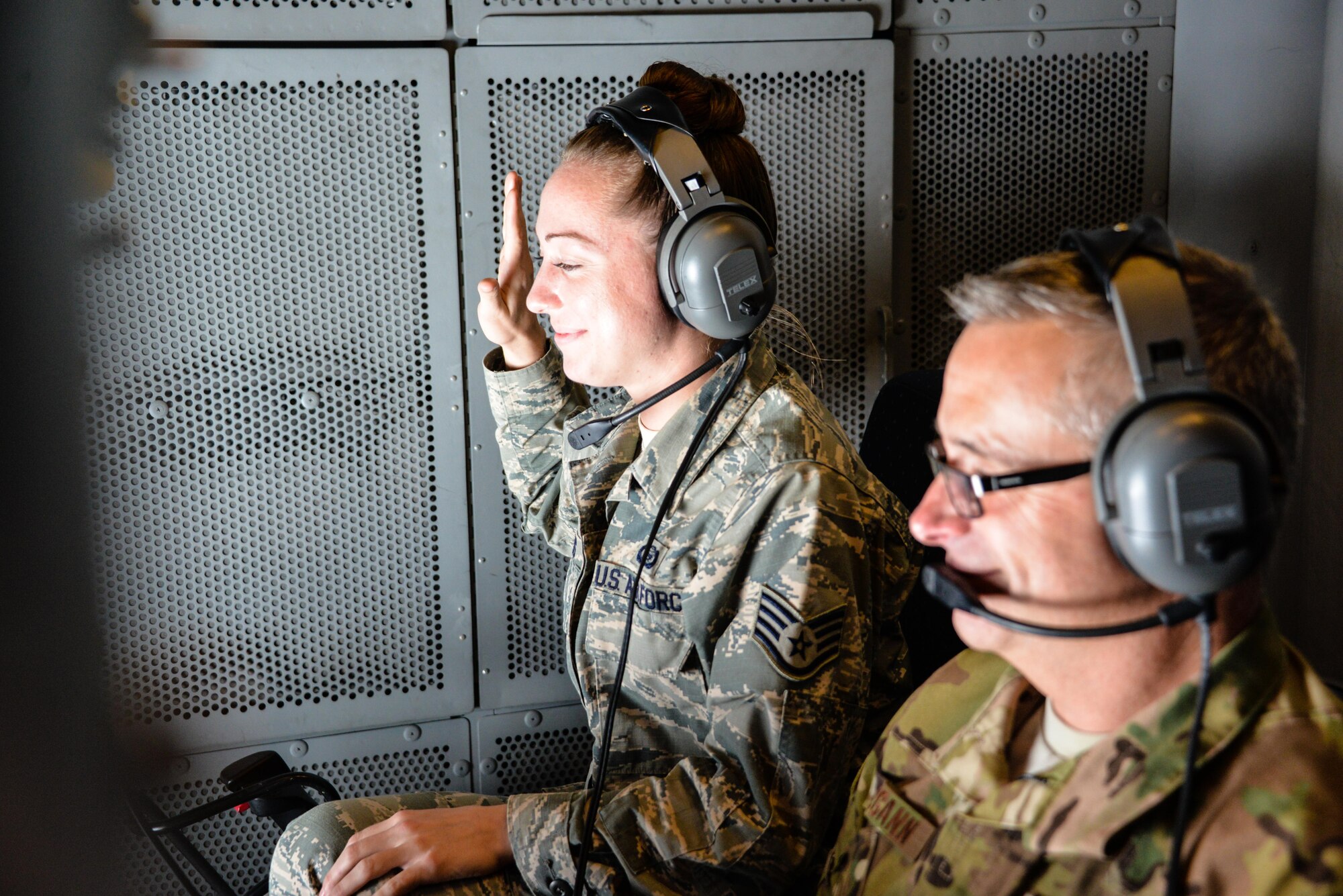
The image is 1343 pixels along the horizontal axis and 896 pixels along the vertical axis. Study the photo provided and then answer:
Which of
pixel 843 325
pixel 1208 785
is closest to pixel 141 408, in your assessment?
pixel 843 325

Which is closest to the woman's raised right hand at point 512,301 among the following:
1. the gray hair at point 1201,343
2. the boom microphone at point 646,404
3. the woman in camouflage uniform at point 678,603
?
the woman in camouflage uniform at point 678,603

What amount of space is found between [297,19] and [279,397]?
1.91 ft

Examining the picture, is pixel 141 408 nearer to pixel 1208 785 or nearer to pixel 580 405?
pixel 580 405

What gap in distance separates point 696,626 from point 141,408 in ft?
3.16

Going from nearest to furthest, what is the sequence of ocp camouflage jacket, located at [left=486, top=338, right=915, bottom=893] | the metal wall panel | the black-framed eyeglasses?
the black-framed eyeglasses
ocp camouflage jacket, located at [left=486, top=338, right=915, bottom=893]
the metal wall panel

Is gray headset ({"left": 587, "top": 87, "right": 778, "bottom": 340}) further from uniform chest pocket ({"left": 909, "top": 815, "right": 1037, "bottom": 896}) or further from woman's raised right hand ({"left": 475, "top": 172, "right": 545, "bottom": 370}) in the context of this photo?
uniform chest pocket ({"left": 909, "top": 815, "right": 1037, "bottom": 896})

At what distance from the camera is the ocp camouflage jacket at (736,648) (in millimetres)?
1112

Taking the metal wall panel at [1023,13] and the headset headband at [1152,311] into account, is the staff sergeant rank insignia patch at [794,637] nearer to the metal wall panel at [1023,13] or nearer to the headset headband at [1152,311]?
the headset headband at [1152,311]

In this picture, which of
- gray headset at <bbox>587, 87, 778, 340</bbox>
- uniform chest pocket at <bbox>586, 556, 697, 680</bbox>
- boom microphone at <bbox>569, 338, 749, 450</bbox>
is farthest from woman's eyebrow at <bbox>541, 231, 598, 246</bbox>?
uniform chest pocket at <bbox>586, 556, 697, 680</bbox>

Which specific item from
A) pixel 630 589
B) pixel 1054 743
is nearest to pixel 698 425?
pixel 630 589

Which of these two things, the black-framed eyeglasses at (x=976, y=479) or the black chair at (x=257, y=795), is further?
the black chair at (x=257, y=795)

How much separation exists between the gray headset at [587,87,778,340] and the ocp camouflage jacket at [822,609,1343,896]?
1.76ft

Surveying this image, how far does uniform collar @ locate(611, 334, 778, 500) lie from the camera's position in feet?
4.35

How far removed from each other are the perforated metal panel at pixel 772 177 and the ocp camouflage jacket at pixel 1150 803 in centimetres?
96
